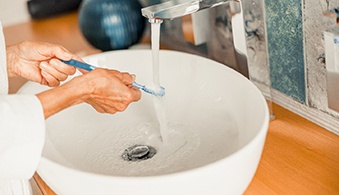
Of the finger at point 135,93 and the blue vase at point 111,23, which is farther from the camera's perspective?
the blue vase at point 111,23

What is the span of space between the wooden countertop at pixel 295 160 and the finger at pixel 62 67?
8.6 inches

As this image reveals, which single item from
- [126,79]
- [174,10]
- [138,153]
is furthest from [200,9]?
[138,153]

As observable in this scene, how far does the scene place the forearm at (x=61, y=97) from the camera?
2.87 ft

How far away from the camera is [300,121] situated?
3.89 feet

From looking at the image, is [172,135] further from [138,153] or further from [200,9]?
[200,9]

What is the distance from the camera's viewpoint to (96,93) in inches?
37.6

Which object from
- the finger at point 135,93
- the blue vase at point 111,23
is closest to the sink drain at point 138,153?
the finger at point 135,93

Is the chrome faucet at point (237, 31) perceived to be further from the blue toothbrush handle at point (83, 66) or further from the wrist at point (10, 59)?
the wrist at point (10, 59)

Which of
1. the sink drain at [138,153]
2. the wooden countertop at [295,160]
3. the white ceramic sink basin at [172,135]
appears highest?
the white ceramic sink basin at [172,135]

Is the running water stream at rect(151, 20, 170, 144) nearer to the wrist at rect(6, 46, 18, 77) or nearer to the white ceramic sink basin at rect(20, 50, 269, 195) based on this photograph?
the white ceramic sink basin at rect(20, 50, 269, 195)

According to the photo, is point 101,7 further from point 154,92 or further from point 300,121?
point 300,121

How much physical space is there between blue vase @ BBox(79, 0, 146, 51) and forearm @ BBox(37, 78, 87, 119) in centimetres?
59

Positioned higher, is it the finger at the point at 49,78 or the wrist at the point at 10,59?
the wrist at the point at 10,59

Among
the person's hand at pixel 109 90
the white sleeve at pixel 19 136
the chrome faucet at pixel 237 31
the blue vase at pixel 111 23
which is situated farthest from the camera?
the blue vase at pixel 111 23
